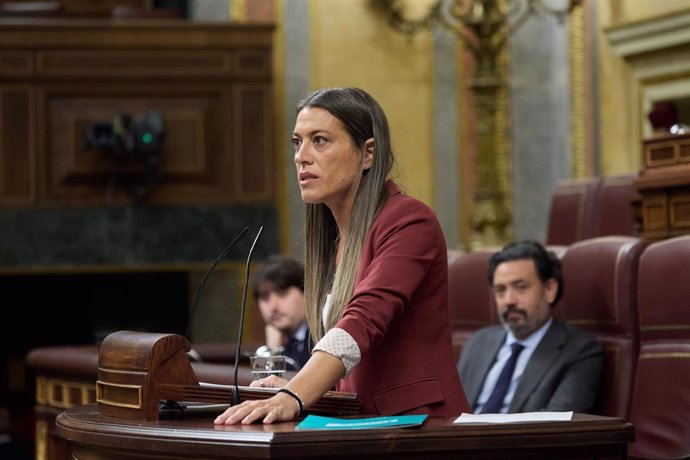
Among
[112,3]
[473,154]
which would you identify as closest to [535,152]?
[473,154]

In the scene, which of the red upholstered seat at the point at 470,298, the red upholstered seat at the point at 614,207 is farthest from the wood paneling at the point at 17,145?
the red upholstered seat at the point at 470,298

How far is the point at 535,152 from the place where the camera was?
8453mm

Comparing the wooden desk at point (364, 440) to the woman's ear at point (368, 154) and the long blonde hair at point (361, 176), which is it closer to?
the long blonde hair at point (361, 176)

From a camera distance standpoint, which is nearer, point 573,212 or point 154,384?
point 154,384

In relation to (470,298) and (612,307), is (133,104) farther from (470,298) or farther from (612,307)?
(612,307)

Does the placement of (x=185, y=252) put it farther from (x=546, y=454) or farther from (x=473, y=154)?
(x=546, y=454)

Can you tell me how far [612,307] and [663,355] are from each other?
0.96ft

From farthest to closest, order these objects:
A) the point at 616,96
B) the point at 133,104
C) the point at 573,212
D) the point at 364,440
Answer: the point at 133,104 → the point at 616,96 → the point at 573,212 → the point at 364,440

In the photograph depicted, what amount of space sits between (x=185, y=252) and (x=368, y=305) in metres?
5.64

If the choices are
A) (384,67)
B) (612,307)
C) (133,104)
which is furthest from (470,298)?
(384,67)

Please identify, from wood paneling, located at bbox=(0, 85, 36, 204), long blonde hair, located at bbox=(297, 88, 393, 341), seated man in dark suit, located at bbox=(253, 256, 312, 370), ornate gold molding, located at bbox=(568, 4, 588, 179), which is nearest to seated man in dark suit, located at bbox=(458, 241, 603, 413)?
seated man in dark suit, located at bbox=(253, 256, 312, 370)

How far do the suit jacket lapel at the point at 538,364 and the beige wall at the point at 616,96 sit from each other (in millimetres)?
3517

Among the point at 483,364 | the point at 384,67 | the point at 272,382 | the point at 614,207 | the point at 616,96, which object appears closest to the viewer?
the point at 272,382

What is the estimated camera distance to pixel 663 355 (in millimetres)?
3682
